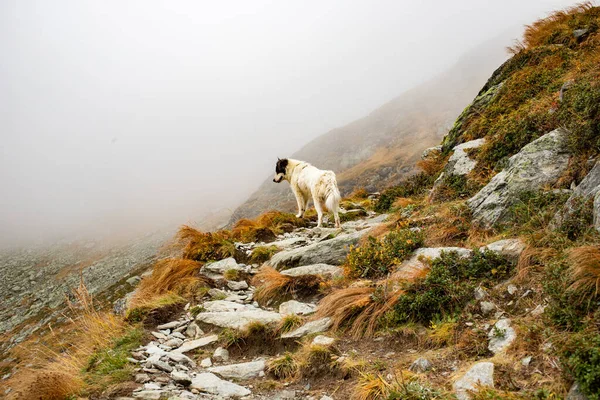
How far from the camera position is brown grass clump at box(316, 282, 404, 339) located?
532 centimetres

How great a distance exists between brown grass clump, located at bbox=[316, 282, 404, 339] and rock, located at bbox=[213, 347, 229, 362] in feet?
5.49

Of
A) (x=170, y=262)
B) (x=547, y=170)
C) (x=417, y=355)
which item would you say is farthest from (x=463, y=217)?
(x=170, y=262)

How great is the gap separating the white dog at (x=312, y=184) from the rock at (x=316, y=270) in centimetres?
326

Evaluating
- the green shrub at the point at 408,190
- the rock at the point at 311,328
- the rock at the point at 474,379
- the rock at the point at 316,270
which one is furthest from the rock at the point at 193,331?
the green shrub at the point at 408,190

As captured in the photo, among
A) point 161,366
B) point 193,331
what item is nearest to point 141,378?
point 161,366

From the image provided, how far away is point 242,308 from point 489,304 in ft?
15.9

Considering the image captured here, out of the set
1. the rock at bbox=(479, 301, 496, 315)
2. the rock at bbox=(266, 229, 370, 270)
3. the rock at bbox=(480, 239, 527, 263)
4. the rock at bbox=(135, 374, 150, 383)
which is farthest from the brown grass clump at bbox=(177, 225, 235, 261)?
the rock at bbox=(479, 301, 496, 315)

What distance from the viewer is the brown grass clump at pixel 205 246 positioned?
10.9 m

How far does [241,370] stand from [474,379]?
3.19 m

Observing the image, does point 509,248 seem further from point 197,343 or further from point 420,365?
point 197,343

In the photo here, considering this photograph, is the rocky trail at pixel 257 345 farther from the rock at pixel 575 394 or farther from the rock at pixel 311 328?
the rock at pixel 575 394

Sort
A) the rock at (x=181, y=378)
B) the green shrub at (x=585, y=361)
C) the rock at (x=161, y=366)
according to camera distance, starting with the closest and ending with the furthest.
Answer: the green shrub at (x=585, y=361), the rock at (x=181, y=378), the rock at (x=161, y=366)

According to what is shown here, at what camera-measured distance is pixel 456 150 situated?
10883 mm

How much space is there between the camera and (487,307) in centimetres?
446
